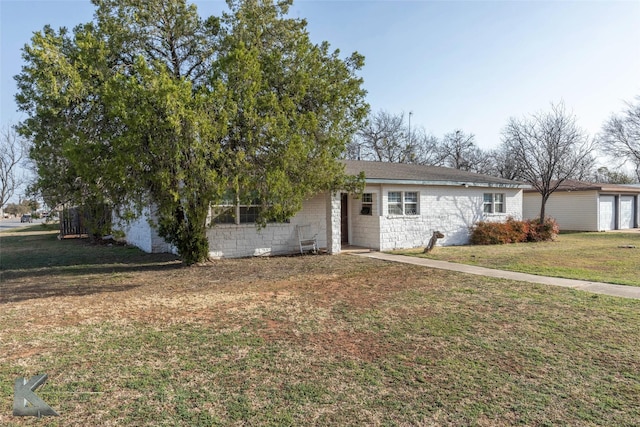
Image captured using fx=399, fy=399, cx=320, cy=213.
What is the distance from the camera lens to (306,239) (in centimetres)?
1465

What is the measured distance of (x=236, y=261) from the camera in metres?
12.6

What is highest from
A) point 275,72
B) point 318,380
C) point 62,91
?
point 275,72

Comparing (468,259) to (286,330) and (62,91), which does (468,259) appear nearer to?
(286,330)

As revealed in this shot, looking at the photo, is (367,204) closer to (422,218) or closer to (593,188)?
(422,218)

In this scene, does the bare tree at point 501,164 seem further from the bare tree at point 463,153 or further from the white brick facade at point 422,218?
the white brick facade at point 422,218

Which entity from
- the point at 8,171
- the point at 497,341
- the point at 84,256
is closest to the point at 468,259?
the point at 497,341

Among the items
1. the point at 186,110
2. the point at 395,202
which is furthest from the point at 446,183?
the point at 186,110

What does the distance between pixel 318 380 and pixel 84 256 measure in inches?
544

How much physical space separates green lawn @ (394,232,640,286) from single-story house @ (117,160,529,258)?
1272 millimetres

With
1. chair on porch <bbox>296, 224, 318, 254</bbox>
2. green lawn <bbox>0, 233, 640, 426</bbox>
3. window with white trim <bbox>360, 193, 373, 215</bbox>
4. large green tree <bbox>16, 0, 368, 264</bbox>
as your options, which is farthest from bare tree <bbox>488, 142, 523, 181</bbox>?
green lawn <bbox>0, 233, 640, 426</bbox>

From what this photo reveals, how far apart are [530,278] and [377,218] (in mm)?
6464

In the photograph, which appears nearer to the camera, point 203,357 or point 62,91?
point 203,357

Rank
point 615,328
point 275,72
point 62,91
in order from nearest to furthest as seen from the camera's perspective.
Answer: point 615,328 → point 62,91 → point 275,72

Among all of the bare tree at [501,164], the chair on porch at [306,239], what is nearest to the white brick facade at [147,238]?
the chair on porch at [306,239]
